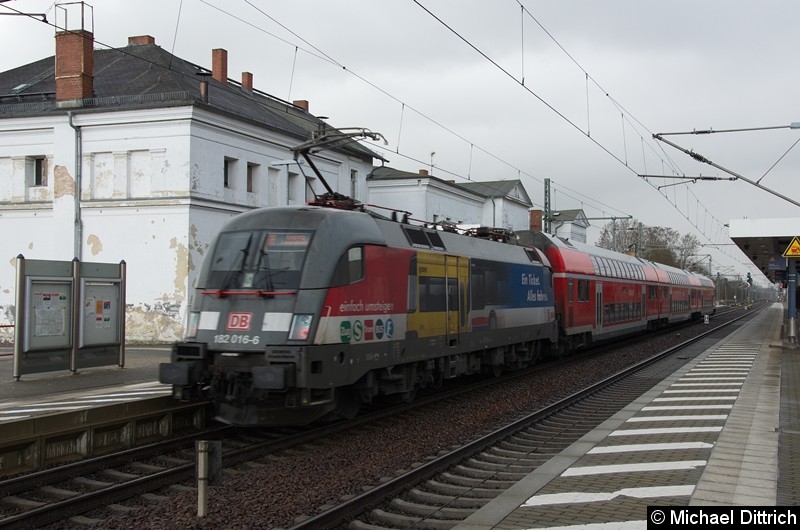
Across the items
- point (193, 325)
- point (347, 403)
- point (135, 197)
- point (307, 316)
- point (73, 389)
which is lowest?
point (73, 389)

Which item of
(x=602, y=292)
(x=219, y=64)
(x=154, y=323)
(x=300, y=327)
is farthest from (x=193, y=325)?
(x=219, y=64)

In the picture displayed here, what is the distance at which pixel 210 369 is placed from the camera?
9.66m

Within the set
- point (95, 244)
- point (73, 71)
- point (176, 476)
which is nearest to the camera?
point (176, 476)

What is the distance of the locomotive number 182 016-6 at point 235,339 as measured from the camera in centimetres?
966

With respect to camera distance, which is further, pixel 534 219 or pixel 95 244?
pixel 534 219

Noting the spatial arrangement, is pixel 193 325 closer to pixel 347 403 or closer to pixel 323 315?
pixel 323 315

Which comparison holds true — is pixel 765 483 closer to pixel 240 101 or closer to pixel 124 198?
pixel 124 198

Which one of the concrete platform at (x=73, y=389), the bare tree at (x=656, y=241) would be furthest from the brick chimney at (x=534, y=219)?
the concrete platform at (x=73, y=389)

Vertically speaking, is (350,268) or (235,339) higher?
(350,268)

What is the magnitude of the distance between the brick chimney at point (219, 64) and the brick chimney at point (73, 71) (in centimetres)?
728

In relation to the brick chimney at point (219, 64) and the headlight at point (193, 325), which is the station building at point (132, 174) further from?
the headlight at point (193, 325)

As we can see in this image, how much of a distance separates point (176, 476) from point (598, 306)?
1869 centimetres

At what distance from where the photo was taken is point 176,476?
8.27 m

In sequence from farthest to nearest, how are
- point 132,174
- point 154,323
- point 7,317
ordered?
point 7,317 < point 132,174 < point 154,323
